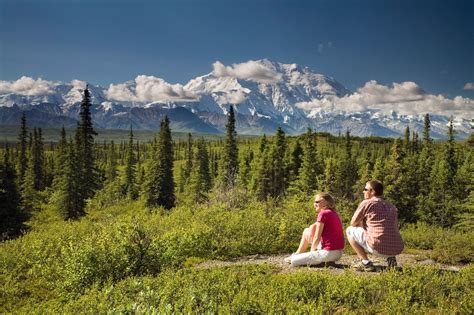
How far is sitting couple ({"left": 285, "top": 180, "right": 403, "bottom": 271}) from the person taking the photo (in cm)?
899

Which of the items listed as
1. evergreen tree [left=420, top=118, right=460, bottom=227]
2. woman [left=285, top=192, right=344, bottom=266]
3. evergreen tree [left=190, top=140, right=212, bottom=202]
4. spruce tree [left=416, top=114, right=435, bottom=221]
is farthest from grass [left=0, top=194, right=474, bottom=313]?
evergreen tree [left=190, top=140, right=212, bottom=202]

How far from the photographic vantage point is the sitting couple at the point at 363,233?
8.99 metres

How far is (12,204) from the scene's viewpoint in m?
36.5

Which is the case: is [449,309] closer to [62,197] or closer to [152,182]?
[62,197]

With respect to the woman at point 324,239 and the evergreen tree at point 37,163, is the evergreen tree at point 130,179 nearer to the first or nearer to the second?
the evergreen tree at point 37,163

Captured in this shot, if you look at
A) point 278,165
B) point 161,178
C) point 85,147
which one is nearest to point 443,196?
point 278,165

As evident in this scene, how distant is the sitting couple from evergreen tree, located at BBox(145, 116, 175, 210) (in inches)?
1951

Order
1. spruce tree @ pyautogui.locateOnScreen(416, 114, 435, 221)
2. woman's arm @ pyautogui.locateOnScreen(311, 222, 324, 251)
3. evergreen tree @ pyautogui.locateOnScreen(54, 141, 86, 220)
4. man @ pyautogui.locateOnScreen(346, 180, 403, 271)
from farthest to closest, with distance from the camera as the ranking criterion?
spruce tree @ pyautogui.locateOnScreen(416, 114, 435, 221), evergreen tree @ pyautogui.locateOnScreen(54, 141, 86, 220), woman's arm @ pyautogui.locateOnScreen(311, 222, 324, 251), man @ pyautogui.locateOnScreen(346, 180, 403, 271)

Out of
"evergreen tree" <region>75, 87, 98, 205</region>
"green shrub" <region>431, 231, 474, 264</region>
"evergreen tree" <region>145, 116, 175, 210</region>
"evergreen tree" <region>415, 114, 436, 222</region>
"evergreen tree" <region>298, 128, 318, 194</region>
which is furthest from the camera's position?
"evergreen tree" <region>298, 128, 318, 194</region>

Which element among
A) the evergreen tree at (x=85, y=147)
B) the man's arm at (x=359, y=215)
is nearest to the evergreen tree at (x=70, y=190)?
the evergreen tree at (x=85, y=147)

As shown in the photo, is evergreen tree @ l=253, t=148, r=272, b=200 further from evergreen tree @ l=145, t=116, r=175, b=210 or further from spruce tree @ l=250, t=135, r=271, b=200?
evergreen tree @ l=145, t=116, r=175, b=210

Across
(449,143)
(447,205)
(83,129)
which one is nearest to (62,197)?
(83,129)

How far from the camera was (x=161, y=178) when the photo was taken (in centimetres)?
5759

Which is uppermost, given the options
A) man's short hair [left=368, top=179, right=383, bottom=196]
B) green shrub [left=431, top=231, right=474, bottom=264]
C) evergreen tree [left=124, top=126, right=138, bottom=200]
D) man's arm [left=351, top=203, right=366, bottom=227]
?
man's short hair [left=368, top=179, right=383, bottom=196]
